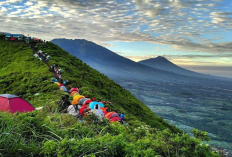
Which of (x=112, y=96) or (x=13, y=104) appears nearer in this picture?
(x=13, y=104)

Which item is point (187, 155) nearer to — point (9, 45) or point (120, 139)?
point (120, 139)

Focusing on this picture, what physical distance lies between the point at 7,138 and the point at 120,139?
8.19 ft

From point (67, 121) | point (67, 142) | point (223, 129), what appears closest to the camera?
point (67, 142)

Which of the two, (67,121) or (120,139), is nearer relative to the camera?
(120,139)

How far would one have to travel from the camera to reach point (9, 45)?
39312 millimetres

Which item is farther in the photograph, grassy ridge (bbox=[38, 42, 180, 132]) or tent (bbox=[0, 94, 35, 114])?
grassy ridge (bbox=[38, 42, 180, 132])

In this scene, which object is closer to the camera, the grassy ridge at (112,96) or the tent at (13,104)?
the tent at (13,104)

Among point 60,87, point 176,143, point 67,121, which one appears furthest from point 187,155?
point 60,87

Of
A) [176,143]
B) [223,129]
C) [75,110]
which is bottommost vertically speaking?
[223,129]

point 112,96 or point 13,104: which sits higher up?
point 13,104

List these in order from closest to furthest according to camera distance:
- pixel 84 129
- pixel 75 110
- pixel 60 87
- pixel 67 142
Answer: pixel 67 142 < pixel 84 129 < pixel 75 110 < pixel 60 87

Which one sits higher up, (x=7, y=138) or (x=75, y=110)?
(x=7, y=138)

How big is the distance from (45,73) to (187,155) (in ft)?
72.1

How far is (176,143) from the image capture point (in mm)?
5344
